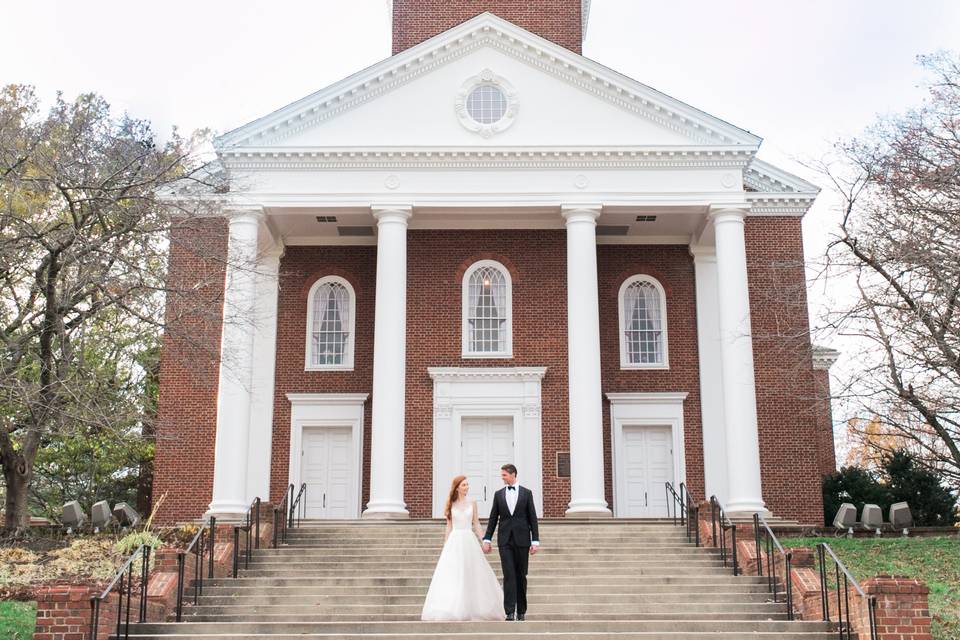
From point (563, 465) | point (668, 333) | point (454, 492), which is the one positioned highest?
point (668, 333)

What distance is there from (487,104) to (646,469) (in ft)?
32.1

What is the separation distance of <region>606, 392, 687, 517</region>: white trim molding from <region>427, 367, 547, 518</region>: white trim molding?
6.74 feet

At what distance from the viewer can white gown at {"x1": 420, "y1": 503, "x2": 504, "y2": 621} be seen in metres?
13.0

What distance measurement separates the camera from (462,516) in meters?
13.3

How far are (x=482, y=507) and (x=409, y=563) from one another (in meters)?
8.52

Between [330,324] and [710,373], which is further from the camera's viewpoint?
[330,324]

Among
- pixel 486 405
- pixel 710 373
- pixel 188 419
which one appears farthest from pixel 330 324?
pixel 710 373

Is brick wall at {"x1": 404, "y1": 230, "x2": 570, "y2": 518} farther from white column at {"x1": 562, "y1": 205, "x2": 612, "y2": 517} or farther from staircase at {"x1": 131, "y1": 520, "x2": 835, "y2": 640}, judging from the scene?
staircase at {"x1": 131, "y1": 520, "x2": 835, "y2": 640}

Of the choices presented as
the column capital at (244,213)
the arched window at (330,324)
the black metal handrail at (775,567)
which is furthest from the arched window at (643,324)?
the black metal handrail at (775,567)

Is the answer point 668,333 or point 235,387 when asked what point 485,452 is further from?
point 235,387

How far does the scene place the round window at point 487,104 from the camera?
84.6ft

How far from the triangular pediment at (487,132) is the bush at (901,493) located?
369 inches

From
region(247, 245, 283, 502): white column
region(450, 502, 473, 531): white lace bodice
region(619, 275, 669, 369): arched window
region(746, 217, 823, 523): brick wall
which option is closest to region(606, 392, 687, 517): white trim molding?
region(619, 275, 669, 369): arched window

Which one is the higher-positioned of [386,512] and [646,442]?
[646,442]
